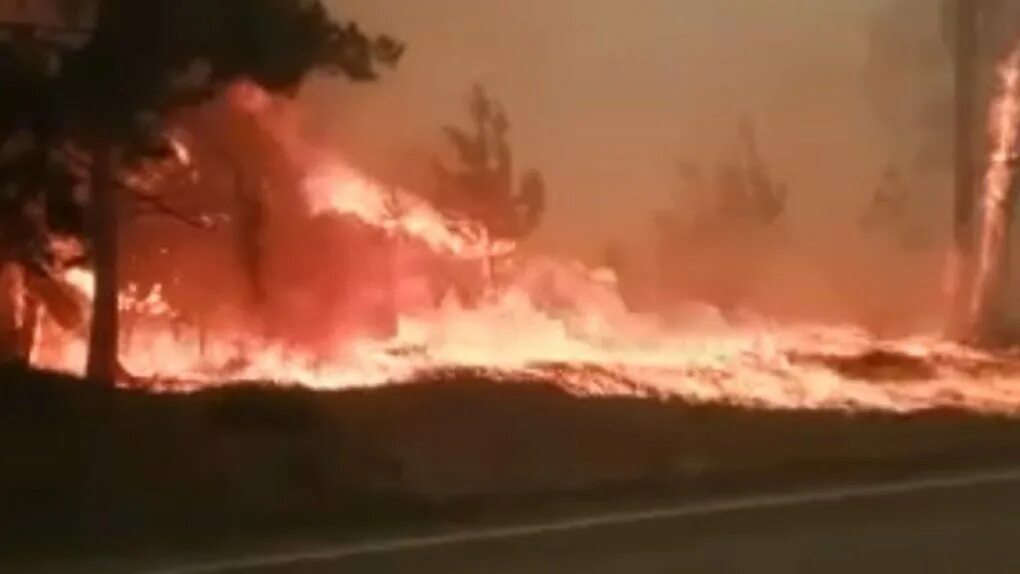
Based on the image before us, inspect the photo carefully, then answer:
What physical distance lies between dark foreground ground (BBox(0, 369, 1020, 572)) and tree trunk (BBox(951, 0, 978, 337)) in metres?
0.11

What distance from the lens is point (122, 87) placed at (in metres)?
1.39

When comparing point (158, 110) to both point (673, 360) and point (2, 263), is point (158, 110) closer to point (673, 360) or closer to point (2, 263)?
point (2, 263)

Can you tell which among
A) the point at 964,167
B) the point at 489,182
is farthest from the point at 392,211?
the point at 964,167

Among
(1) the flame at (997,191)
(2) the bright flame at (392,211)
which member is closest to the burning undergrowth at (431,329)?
(2) the bright flame at (392,211)

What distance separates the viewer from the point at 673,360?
1.56 metres

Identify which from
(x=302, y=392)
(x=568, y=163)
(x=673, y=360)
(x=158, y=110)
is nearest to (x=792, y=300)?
(x=673, y=360)

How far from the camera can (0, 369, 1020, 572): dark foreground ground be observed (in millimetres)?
1356

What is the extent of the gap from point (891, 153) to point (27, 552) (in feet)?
2.78

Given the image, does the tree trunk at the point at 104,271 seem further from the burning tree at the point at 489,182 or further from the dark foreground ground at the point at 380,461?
the burning tree at the point at 489,182

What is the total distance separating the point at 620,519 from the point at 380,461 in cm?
21

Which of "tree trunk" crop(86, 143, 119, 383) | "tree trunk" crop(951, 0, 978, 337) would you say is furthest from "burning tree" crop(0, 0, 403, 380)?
"tree trunk" crop(951, 0, 978, 337)

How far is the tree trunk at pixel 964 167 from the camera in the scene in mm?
1665

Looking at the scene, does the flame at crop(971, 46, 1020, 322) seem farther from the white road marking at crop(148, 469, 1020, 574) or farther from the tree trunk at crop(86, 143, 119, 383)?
the tree trunk at crop(86, 143, 119, 383)

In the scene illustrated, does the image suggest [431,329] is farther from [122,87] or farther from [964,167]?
[964,167]
